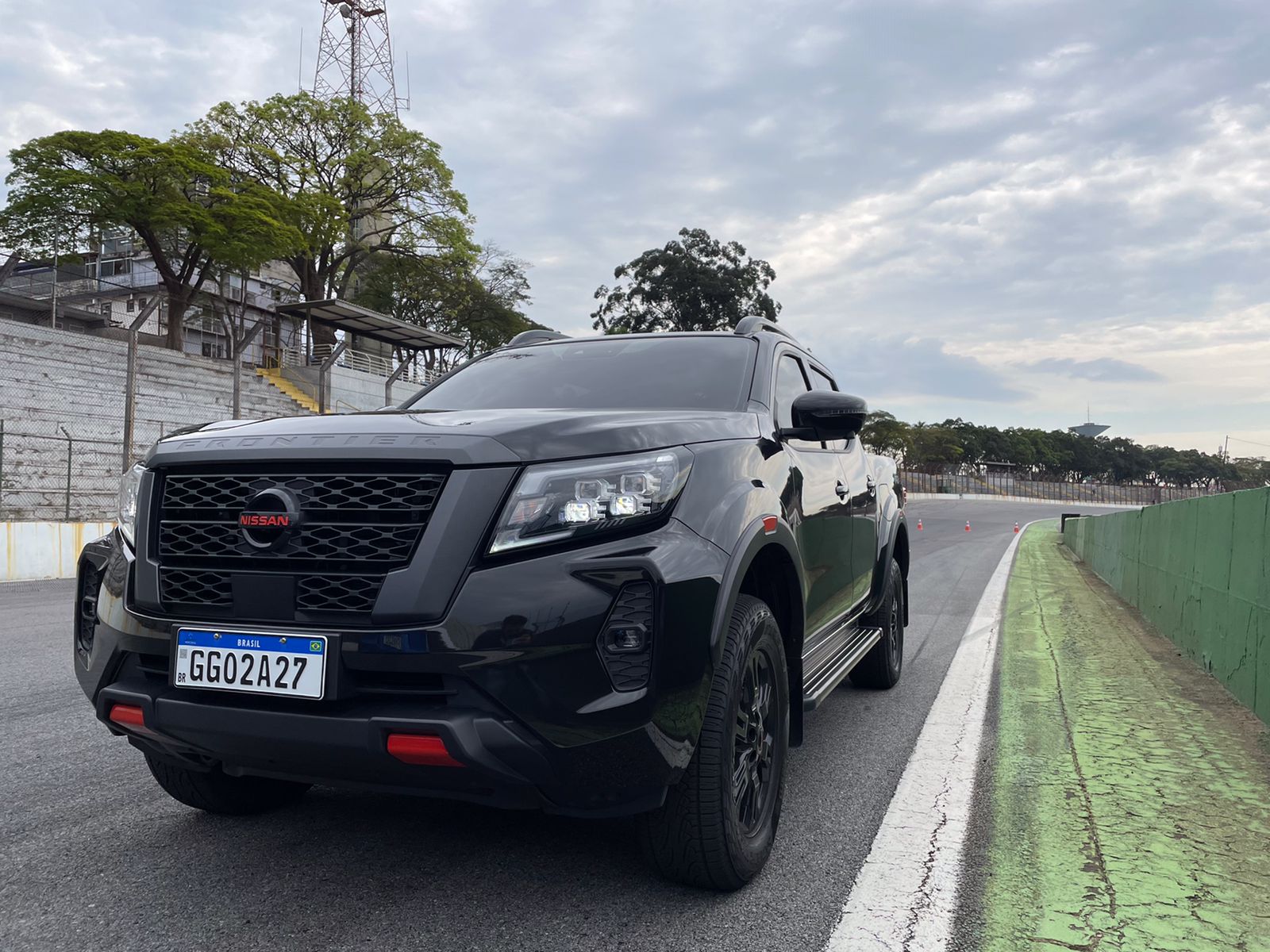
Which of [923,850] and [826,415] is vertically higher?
[826,415]

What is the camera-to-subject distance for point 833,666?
3865 mm

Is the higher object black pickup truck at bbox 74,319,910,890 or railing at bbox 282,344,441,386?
railing at bbox 282,344,441,386

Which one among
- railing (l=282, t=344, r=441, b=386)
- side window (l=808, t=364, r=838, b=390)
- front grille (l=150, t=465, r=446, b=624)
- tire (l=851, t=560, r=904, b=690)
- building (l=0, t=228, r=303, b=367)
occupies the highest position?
building (l=0, t=228, r=303, b=367)

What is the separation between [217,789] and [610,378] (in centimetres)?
203

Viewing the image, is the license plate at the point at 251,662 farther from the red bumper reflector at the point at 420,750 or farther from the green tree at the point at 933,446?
the green tree at the point at 933,446

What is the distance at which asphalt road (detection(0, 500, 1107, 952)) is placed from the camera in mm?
2396

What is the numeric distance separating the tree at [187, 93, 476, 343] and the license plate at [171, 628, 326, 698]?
4541cm

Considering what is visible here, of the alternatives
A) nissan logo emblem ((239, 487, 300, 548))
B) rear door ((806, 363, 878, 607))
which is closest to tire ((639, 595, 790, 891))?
nissan logo emblem ((239, 487, 300, 548))

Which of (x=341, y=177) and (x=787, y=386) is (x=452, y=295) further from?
(x=787, y=386)

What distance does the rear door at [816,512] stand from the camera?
341cm

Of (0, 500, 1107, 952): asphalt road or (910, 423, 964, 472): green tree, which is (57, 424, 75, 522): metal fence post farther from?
(910, 423, 964, 472): green tree

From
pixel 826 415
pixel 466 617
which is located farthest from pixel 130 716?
pixel 826 415

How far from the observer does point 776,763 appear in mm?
2926

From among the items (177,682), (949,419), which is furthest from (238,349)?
(949,419)
